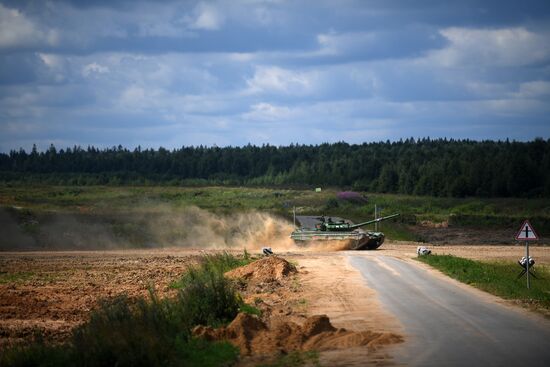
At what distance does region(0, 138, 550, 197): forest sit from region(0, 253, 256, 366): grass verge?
93.2m

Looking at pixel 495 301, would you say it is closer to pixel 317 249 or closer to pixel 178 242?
pixel 317 249

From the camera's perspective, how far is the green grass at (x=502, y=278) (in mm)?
27391

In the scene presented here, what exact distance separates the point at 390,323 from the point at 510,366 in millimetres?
6216

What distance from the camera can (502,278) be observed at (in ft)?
112

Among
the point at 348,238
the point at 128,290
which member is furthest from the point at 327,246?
the point at 128,290

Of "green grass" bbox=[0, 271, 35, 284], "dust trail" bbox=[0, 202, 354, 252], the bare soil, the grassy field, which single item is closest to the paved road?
the bare soil

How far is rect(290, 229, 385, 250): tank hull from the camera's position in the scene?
60156 millimetres

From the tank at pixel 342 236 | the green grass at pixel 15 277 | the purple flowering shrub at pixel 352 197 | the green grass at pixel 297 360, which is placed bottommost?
the green grass at pixel 15 277

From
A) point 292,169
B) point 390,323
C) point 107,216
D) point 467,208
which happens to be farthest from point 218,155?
point 390,323

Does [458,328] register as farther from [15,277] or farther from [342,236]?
[342,236]

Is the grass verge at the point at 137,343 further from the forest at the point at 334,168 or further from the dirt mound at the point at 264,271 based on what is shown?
the forest at the point at 334,168

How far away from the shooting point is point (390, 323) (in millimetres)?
21562

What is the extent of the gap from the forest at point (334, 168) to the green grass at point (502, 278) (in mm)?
67795

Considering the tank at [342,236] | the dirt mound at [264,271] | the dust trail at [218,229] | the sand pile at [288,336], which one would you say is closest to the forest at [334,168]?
the dust trail at [218,229]
